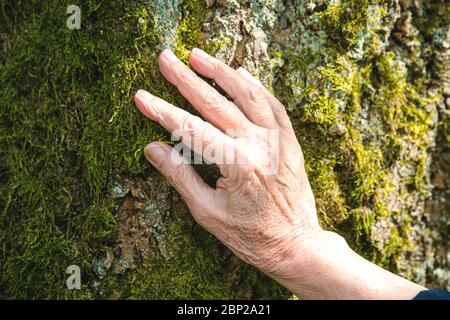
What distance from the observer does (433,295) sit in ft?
6.27

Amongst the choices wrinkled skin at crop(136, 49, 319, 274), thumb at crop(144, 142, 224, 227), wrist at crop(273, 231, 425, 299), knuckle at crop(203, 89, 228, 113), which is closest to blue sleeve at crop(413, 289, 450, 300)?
wrist at crop(273, 231, 425, 299)

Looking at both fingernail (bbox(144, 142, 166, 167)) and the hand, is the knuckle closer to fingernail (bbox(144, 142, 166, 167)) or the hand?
the hand

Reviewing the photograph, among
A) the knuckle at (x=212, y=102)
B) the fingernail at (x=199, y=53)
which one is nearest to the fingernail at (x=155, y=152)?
the knuckle at (x=212, y=102)

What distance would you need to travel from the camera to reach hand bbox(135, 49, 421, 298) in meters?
2.05

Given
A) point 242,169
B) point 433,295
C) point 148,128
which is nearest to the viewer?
point 433,295

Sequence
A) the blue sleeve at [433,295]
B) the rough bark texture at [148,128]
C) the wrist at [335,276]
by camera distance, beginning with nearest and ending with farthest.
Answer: the blue sleeve at [433,295] → the wrist at [335,276] → the rough bark texture at [148,128]

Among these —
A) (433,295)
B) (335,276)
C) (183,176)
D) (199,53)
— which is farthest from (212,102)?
(433,295)

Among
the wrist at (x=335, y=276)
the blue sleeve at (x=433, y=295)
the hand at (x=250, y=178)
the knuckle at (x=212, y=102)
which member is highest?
the knuckle at (x=212, y=102)

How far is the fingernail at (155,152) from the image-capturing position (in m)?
2.11

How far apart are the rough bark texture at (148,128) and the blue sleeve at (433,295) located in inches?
21.7

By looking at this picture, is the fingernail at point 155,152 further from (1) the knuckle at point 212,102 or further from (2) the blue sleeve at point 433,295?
(2) the blue sleeve at point 433,295

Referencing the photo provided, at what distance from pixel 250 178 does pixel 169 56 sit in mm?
586

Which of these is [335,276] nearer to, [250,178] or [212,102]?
[250,178]
